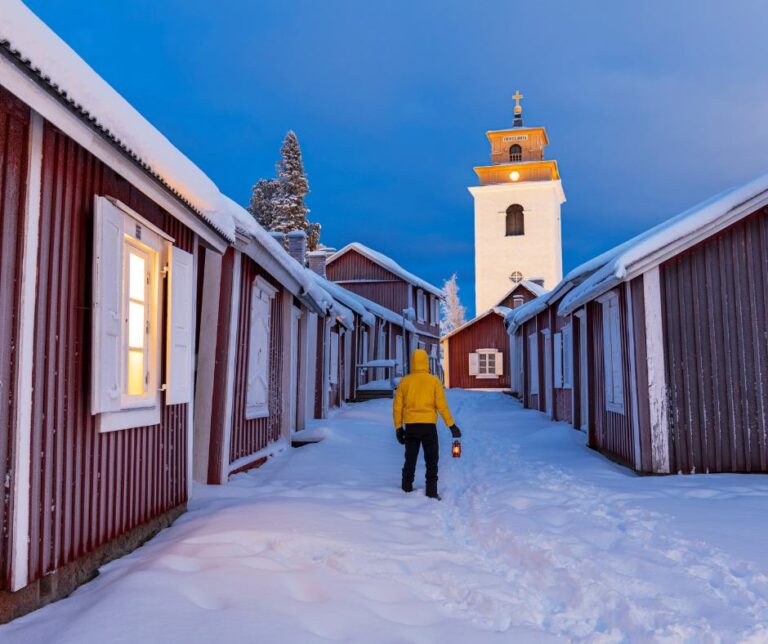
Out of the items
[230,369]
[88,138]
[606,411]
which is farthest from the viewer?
[606,411]

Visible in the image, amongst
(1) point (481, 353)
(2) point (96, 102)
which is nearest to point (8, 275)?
(2) point (96, 102)

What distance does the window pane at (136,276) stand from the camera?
5170 mm

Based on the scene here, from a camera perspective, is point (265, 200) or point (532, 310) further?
point (265, 200)

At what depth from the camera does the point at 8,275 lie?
11.4 ft

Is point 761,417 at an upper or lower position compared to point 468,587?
upper

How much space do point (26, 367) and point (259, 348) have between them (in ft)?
18.8

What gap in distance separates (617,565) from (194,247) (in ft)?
15.9

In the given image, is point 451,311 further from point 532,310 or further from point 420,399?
point 420,399

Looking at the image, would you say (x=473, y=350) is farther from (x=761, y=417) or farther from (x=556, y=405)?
(x=761, y=417)

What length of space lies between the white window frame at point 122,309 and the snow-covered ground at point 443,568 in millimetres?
1011

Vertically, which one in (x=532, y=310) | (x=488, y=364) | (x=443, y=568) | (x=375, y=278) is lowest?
(x=443, y=568)

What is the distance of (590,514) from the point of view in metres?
6.20

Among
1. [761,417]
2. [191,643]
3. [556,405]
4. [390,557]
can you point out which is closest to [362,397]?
[556,405]

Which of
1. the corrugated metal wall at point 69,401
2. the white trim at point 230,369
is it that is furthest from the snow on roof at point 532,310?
the corrugated metal wall at point 69,401
